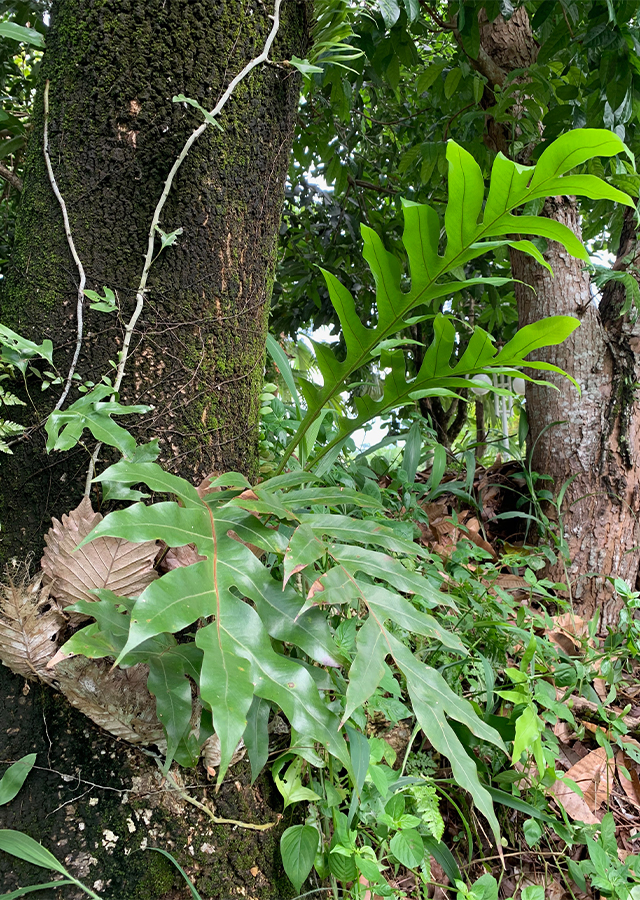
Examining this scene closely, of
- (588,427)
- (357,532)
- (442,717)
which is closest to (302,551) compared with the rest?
(357,532)

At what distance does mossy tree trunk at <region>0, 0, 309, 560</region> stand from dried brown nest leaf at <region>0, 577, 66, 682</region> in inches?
6.1

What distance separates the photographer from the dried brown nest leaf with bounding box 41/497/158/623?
69 cm

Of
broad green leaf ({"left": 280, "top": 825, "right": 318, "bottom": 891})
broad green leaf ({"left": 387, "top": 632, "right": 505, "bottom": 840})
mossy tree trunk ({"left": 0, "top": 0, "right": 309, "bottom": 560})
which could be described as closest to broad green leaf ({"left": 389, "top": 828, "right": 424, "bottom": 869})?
broad green leaf ({"left": 280, "top": 825, "right": 318, "bottom": 891})

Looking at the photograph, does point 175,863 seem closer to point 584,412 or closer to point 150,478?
point 150,478

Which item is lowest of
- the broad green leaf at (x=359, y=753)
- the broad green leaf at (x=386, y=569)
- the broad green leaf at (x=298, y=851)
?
the broad green leaf at (x=298, y=851)

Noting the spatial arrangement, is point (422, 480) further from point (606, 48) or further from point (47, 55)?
point (47, 55)

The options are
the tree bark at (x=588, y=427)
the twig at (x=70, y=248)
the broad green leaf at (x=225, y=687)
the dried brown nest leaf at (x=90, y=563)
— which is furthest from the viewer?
the tree bark at (x=588, y=427)

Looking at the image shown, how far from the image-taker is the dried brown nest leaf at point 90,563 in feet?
2.25

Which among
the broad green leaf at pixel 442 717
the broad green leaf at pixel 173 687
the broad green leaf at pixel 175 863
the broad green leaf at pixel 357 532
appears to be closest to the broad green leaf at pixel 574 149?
the broad green leaf at pixel 357 532

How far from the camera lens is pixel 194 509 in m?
0.65

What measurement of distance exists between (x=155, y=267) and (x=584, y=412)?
1.39m

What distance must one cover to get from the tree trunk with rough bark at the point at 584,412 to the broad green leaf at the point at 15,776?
1389mm

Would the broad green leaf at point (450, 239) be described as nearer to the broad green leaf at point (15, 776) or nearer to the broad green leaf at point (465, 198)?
the broad green leaf at point (465, 198)

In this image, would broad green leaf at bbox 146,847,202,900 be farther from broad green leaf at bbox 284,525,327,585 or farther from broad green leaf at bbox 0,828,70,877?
broad green leaf at bbox 284,525,327,585
